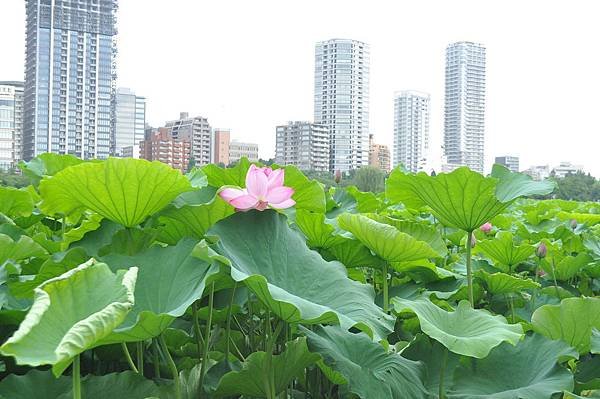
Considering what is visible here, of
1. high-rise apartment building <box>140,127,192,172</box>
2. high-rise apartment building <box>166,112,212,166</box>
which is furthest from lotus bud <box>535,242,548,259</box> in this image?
high-rise apartment building <box>166,112,212,166</box>

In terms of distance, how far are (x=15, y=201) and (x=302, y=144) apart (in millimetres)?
34796

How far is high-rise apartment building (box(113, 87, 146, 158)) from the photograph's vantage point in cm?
4688

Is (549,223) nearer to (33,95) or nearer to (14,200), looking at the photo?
(14,200)

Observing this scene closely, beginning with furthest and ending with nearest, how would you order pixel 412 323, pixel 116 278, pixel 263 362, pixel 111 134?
pixel 111 134, pixel 412 323, pixel 263 362, pixel 116 278

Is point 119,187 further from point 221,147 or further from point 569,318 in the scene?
point 221,147

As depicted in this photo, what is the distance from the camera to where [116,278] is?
43 cm

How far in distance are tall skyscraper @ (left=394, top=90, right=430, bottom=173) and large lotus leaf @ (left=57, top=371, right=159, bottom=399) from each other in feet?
152

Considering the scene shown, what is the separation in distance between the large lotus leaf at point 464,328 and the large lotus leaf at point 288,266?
35mm

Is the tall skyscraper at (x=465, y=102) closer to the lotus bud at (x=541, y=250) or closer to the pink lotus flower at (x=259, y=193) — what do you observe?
the lotus bud at (x=541, y=250)

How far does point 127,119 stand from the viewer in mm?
48344

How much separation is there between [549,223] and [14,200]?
144 centimetres

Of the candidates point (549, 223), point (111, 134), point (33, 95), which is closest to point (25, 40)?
point (33, 95)

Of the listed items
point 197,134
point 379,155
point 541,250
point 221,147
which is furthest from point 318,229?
point 379,155

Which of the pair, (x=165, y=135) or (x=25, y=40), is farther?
(x=25, y=40)
